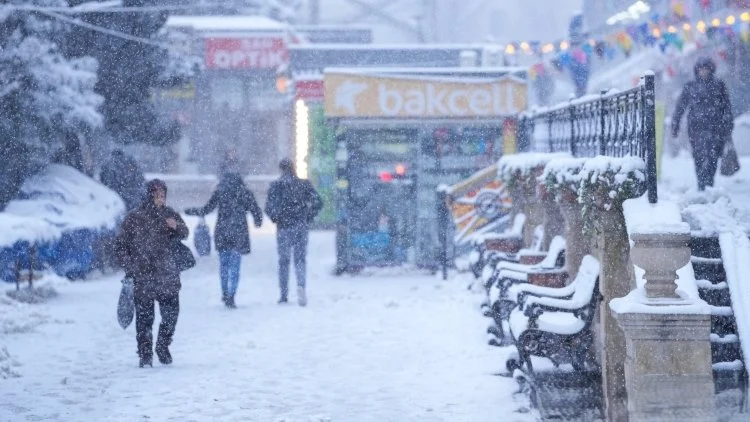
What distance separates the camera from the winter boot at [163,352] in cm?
946

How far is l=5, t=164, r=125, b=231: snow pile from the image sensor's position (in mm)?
16047

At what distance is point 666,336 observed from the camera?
581 centimetres

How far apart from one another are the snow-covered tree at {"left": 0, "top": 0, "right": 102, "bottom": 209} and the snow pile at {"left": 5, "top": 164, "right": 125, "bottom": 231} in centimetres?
50

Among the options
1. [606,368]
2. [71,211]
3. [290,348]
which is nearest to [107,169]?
[71,211]

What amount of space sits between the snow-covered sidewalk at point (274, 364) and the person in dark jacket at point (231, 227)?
41 cm

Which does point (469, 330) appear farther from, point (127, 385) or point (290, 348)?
point (127, 385)

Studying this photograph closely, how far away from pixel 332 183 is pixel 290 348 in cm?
1492

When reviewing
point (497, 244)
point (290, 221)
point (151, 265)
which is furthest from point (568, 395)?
point (290, 221)

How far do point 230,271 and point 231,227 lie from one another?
1.86ft

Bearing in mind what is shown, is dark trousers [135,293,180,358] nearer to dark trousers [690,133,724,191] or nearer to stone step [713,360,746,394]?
stone step [713,360,746,394]

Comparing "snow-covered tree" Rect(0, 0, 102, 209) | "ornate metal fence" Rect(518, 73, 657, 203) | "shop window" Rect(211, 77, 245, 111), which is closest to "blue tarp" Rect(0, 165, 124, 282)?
"snow-covered tree" Rect(0, 0, 102, 209)

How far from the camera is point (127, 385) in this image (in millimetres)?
8516

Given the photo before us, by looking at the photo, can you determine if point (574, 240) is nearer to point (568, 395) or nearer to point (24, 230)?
point (568, 395)

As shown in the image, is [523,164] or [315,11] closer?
[523,164]
